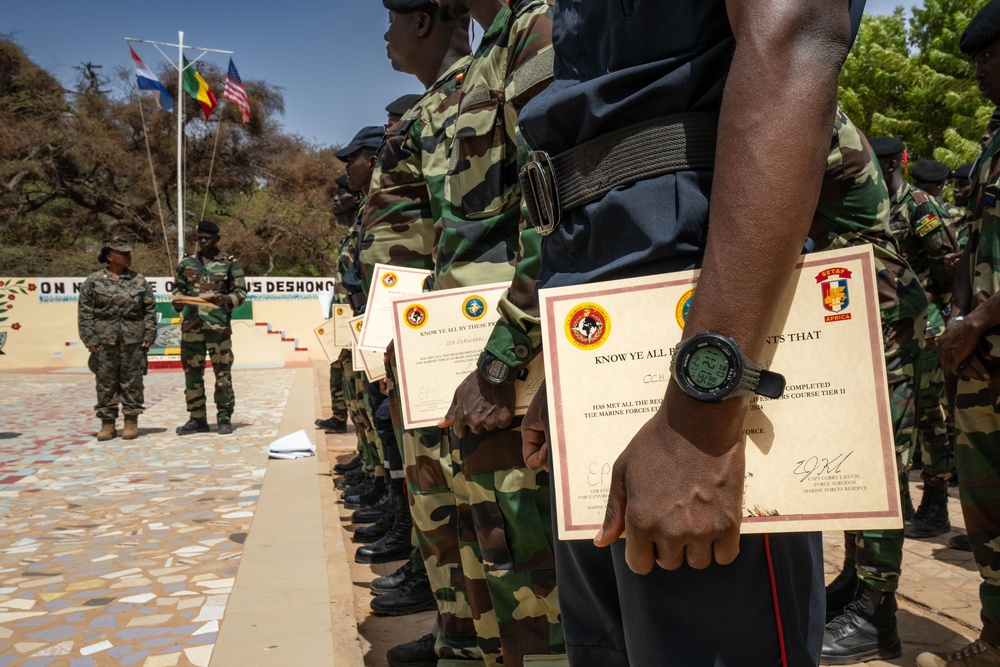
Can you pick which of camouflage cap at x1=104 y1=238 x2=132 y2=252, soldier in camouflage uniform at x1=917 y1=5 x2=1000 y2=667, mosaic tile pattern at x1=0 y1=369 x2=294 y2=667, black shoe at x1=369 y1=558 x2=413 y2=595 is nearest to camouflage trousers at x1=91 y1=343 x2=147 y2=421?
mosaic tile pattern at x1=0 y1=369 x2=294 y2=667

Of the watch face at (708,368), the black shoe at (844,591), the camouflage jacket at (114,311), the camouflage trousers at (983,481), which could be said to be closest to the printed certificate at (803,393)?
the watch face at (708,368)

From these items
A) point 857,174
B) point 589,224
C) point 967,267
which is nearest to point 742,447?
point 589,224

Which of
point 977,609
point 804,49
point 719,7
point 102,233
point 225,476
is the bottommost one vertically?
point 977,609

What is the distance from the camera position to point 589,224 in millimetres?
1112

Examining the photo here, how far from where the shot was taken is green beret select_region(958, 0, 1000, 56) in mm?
2665

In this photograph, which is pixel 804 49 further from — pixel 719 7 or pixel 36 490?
pixel 36 490

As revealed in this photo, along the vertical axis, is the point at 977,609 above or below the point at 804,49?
below

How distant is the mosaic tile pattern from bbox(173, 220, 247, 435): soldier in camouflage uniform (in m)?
0.37

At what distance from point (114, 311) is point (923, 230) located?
27.1ft

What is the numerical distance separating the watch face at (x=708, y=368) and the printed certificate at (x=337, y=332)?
180 inches

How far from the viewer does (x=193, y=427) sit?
9.23m

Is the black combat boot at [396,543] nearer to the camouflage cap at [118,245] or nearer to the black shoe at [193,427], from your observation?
the black shoe at [193,427]

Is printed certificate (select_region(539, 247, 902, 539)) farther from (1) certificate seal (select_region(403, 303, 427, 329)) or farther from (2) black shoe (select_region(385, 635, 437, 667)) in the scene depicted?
(2) black shoe (select_region(385, 635, 437, 667))

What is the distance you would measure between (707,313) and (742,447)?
0.16 m
